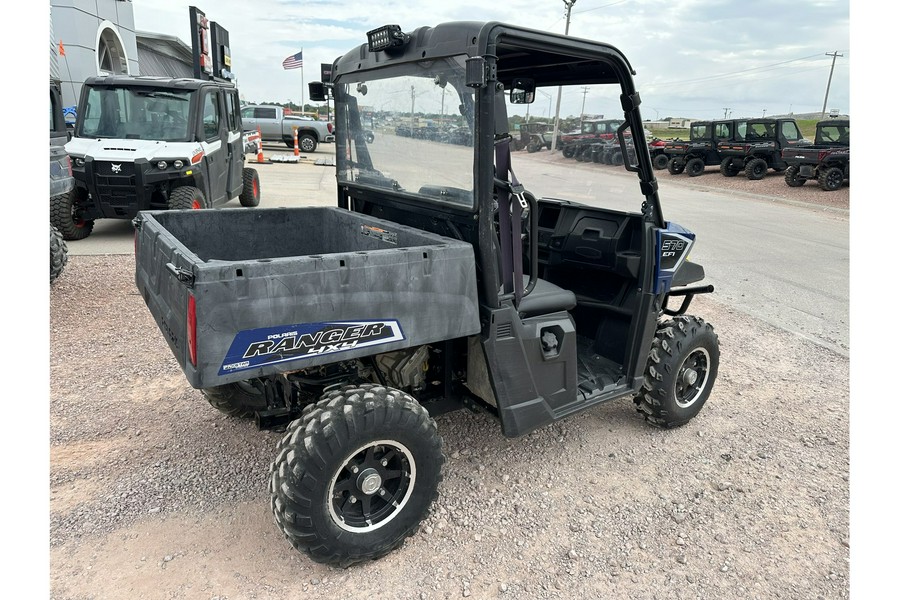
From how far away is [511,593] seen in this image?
8.25 ft

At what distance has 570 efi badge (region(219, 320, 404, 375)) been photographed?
2236mm

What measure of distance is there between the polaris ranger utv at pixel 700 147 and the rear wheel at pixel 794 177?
3.30m

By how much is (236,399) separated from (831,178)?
1989 centimetres

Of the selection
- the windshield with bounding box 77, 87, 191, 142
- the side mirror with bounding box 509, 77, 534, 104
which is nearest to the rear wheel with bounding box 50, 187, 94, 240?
the windshield with bounding box 77, 87, 191, 142

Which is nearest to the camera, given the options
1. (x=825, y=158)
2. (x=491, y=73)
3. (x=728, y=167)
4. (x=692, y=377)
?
(x=491, y=73)

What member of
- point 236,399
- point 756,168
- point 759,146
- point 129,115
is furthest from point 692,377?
point 759,146

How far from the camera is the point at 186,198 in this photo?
8.31 metres

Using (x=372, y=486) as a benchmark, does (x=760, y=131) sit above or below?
above

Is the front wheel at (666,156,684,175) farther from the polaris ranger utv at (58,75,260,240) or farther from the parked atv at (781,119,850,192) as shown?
the polaris ranger utv at (58,75,260,240)

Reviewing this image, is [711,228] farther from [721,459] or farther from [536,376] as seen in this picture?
[536,376]

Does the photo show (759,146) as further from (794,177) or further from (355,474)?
(355,474)

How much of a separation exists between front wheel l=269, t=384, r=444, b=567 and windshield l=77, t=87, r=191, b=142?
24.9 feet

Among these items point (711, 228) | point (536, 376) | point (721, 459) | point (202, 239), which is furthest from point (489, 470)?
point (711, 228)

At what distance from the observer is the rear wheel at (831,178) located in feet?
59.6
